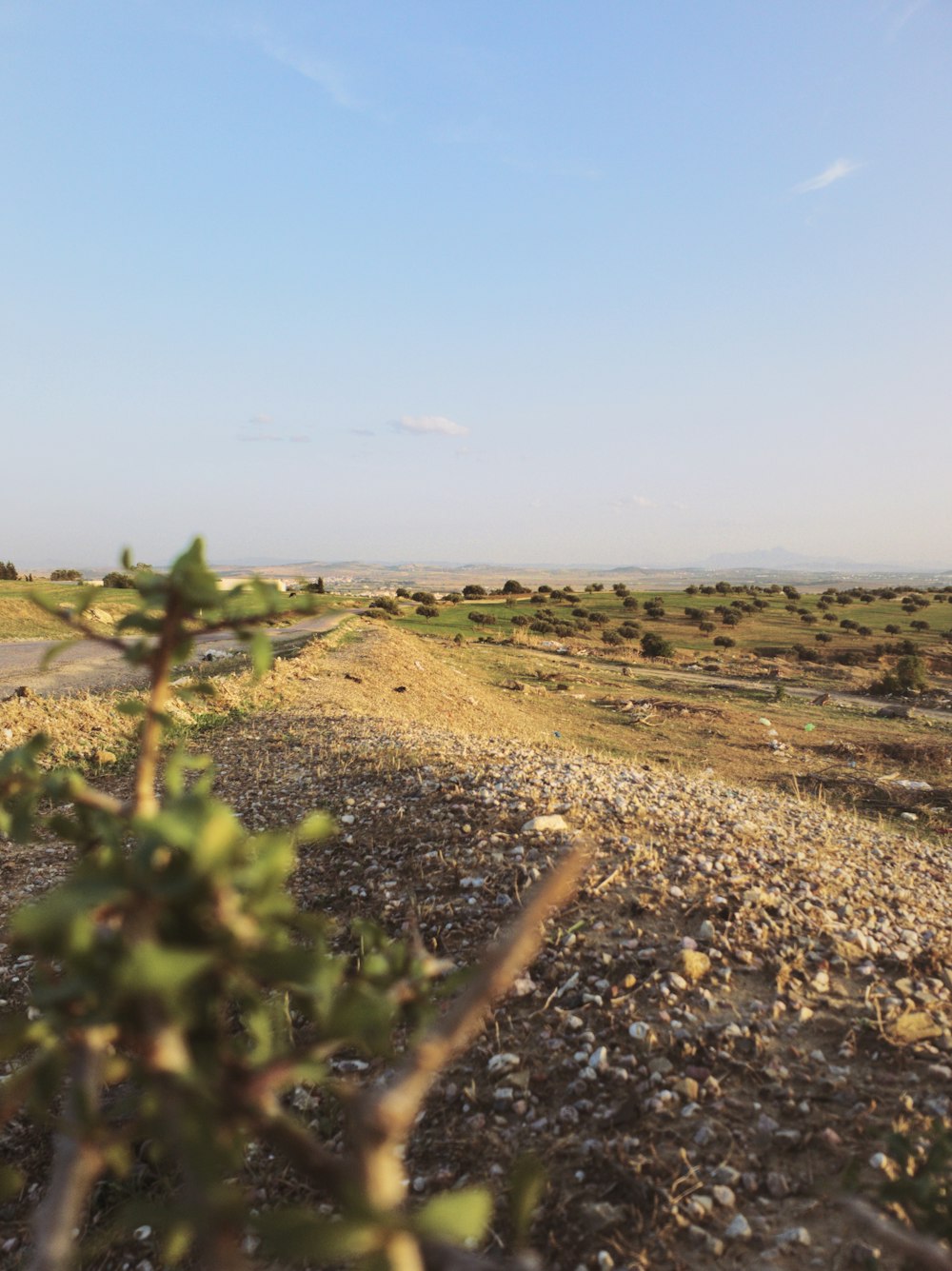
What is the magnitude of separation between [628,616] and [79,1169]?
55.0 m

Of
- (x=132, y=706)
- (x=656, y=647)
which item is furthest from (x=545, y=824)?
(x=656, y=647)

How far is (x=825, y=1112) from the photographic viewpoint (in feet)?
11.4

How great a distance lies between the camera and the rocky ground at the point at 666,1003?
121 inches

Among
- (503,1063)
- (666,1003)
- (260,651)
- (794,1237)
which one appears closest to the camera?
(260,651)

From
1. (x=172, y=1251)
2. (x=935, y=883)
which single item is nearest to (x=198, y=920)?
(x=172, y=1251)

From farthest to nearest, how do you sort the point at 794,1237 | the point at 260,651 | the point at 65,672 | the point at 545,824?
the point at 65,672 → the point at 545,824 → the point at 794,1237 → the point at 260,651

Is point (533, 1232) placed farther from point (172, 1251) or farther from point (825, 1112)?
point (172, 1251)

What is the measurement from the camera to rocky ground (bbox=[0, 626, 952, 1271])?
3.07 metres

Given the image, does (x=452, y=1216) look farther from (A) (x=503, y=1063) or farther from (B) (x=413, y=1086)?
(A) (x=503, y=1063)

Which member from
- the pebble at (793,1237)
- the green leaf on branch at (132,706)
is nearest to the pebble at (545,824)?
the pebble at (793,1237)

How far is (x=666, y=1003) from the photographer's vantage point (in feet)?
14.0

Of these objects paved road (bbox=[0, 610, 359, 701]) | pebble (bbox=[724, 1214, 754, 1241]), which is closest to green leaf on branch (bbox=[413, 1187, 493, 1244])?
pebble (bbox=[724, 1214, 754, 1241])

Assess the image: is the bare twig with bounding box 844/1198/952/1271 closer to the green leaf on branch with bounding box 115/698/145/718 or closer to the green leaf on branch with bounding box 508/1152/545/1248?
the green leaf on branch with bounding box 508/1152/545/1248

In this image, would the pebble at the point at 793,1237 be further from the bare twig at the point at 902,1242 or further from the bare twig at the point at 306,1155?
the bare twig at the point at 306,1155
